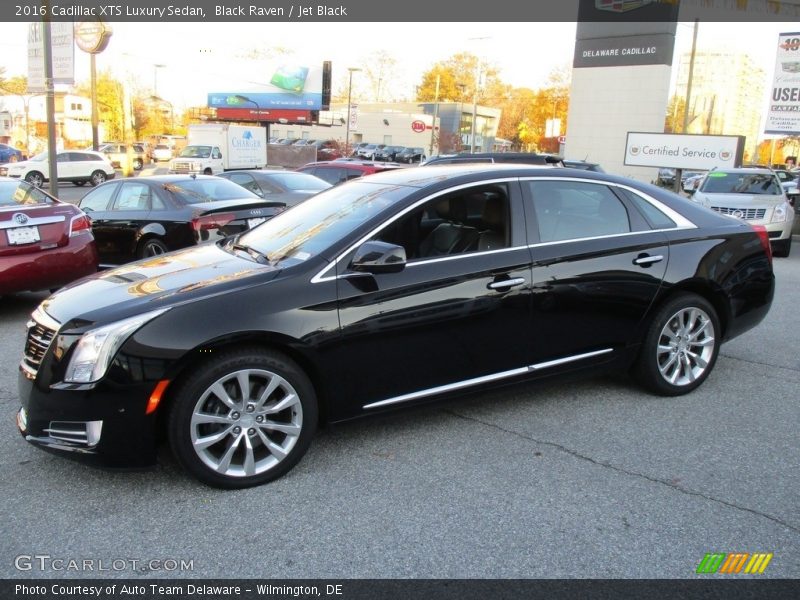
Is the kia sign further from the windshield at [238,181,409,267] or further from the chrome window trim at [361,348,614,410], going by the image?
the windshield at [238,181,409,267]

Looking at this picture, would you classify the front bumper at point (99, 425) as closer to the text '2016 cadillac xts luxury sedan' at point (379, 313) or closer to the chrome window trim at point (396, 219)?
the text '2016 cadillac xts luxury sedan' at point (379, 313)

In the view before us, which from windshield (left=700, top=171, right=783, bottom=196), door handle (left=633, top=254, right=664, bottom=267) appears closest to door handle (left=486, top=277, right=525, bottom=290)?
door handle (left=633, top=254, right=664, bottom=267)

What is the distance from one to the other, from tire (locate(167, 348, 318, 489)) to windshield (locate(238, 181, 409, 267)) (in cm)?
66

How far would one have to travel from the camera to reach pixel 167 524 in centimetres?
308

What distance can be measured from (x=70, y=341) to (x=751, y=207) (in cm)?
1254

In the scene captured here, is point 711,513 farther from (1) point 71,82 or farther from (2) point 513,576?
(1) point 71,82

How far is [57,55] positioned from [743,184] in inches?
528

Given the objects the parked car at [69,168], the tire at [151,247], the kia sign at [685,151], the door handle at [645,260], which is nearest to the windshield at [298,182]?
the tire at [151,247]

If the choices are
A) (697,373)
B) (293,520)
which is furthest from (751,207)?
(293,520)

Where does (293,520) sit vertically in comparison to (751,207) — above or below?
below

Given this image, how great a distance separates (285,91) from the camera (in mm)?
58969

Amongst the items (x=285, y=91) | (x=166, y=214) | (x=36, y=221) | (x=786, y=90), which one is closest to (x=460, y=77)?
(x=285, y=91)

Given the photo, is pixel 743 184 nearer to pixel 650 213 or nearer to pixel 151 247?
pixel 650 213
